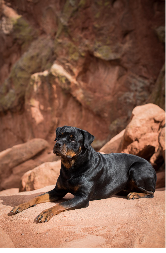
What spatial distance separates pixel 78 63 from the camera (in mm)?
13945

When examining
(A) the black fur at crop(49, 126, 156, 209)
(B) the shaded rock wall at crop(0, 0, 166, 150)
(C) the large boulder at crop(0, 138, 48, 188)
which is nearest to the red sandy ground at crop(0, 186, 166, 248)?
(A) the black fur at crop(49, 126, 156, 209)

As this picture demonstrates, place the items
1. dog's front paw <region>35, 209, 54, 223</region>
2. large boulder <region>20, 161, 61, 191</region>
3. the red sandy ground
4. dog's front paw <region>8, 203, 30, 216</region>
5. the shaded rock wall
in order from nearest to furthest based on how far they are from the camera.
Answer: the red sandy ground → dog's front paw <region>35, 209, 54, 223</region> → dog's front paw <region>8, 203, 30, 216</region> → large boulder <region>20, 161, 61, 191</region> → the shaded rock wall

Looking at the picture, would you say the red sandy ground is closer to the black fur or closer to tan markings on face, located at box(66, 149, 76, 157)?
the black fur

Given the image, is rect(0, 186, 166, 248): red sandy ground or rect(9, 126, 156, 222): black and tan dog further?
rect(9, 126, 156, 222): black and tan dog

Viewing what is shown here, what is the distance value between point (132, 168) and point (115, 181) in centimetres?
40

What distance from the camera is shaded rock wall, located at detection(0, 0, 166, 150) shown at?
1245 centimetres

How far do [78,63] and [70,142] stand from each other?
37.1 ft

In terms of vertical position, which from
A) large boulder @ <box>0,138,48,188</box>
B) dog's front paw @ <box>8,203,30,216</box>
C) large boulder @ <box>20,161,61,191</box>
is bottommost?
large boulder @ <box>0,138,48,188</box>

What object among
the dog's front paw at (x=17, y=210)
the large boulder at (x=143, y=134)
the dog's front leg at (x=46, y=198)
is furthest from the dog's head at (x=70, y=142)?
the large boulder at (x=143, y=134)

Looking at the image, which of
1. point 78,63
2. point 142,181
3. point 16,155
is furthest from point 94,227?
point 78,63

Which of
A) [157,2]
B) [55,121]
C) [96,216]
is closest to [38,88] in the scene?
[55,121]

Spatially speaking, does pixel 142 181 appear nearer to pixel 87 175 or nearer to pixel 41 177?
pixel 87 175

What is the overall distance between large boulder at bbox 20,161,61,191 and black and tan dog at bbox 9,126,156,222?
2597mm

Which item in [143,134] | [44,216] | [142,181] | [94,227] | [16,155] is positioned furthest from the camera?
[16,155]
